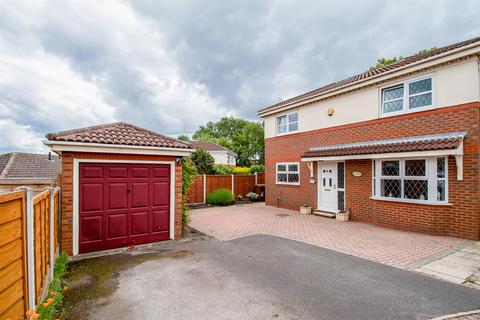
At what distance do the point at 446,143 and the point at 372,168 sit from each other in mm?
2695

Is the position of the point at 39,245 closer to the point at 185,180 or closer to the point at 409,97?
the point at 185,180

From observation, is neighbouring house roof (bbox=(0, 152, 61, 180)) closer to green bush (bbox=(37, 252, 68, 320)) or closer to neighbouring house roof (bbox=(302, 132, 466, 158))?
green bush (bbox=(37, 252, 68, 320))

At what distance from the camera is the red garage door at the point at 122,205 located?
631 cm

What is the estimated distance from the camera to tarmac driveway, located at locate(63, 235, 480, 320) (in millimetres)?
3594

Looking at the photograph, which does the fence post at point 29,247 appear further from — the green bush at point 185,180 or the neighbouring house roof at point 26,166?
the neighbouring house roof at point 26,166

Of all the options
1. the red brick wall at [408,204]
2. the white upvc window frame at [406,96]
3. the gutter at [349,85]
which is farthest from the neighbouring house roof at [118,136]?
the white upvc window frame at [406,96]

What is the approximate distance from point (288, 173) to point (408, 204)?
6104 mm

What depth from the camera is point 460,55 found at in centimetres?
734

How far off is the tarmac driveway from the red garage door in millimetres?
796

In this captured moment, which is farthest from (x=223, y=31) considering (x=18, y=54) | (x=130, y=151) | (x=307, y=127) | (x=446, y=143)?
(x=446, y=143)

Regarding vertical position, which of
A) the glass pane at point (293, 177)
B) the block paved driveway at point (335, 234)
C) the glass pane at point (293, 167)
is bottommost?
the block paved driveway at point (335, 234)

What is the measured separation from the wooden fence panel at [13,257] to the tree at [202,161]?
14780 mm

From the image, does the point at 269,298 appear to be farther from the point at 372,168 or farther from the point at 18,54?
the point at 18,54

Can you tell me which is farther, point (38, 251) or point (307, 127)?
point (307, 127)
